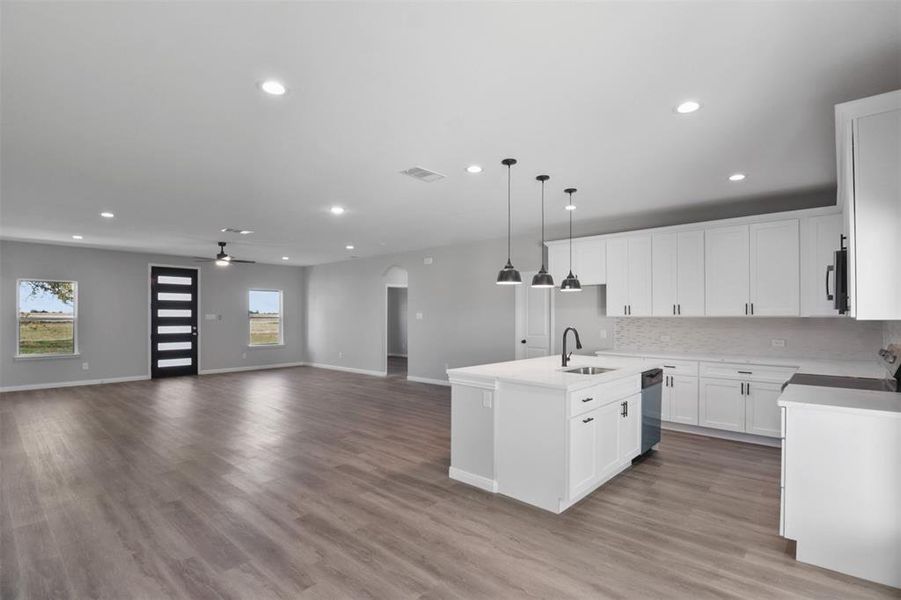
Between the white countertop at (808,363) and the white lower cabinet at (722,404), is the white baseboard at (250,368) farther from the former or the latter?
the white lower cabinet at (722,404)

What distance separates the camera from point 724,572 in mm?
2453

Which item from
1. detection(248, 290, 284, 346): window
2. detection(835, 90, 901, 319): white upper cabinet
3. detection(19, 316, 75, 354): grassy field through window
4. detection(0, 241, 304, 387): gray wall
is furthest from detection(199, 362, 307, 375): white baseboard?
detection(835, 90, 901, 319): white upper cabinet

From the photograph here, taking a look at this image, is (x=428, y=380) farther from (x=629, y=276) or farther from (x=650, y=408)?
(x=650, y=408)

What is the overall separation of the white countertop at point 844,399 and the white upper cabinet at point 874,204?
0.52 metres

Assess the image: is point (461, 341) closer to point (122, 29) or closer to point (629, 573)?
point (629, 573)

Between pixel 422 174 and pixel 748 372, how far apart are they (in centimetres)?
399

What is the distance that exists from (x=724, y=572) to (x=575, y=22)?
293 centimetres

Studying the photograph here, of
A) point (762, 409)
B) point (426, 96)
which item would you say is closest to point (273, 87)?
point (426, 96)

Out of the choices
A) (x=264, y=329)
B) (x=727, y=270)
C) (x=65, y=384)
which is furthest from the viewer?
(x=264, y=329)

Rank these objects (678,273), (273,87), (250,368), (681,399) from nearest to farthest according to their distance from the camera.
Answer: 1. (273,87)
2. (681,399)
3. (678,273)
4. (250,368)

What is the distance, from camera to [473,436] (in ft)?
12.1

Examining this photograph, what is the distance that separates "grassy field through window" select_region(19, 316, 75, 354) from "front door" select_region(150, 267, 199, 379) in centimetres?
136

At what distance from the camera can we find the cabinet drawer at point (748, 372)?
15.0 ft

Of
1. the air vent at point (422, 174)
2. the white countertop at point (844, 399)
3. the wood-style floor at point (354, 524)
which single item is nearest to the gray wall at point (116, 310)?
the wood-style floor at point (354, 524)
